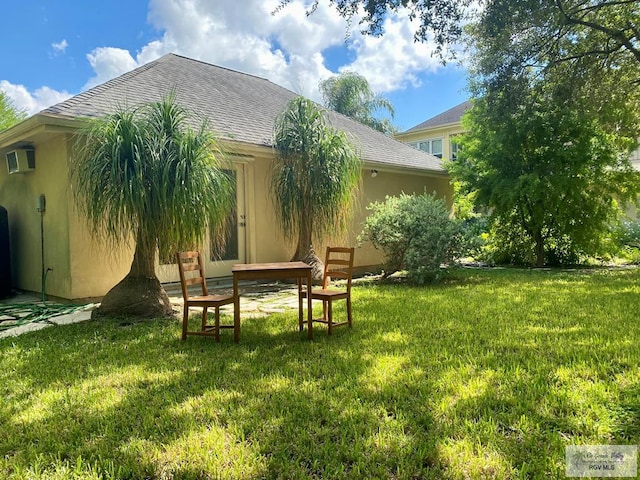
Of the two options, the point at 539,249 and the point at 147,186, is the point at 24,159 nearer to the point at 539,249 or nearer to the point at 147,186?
the point at 147,186

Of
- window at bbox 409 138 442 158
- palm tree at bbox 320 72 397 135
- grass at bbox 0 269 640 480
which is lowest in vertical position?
grass at bbox 0 269 640 480

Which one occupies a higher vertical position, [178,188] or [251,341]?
[178,188]

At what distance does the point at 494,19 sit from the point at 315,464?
735 cm

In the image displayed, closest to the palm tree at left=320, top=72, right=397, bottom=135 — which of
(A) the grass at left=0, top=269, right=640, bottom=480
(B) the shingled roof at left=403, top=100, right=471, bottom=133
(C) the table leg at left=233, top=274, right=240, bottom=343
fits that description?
(B) the shingled roof at left=403, top=100, right=471, bottom=133

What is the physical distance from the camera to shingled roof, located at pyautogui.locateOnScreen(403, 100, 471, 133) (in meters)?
24.8

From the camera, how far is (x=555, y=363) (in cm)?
336

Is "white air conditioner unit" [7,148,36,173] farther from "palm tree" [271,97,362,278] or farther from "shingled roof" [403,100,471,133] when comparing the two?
"shingled roof" [403,100,471,133]

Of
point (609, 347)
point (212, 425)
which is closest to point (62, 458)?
point (212, 425)

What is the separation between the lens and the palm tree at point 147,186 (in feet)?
16.2

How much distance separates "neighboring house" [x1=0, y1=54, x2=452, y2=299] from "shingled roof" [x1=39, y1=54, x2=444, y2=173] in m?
0.03

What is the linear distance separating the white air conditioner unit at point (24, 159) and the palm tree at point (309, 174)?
397 cm

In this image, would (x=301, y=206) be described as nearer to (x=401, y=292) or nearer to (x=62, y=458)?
(x=401, y=292)

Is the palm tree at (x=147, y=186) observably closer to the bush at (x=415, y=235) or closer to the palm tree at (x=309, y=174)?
the palm tree at (x=309, y=174)

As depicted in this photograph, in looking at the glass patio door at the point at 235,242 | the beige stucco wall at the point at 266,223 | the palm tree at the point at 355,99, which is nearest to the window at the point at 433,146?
the palm tree at the point at 355,99
